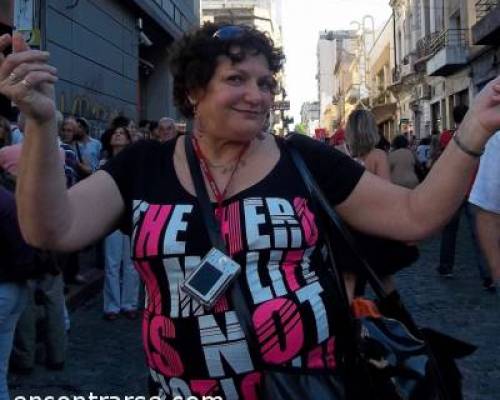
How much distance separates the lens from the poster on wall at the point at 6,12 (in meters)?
10.3

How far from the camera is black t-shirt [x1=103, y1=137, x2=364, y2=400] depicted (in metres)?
1.87

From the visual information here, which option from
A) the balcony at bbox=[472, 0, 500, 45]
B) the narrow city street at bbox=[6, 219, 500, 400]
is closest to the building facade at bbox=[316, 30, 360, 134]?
the balcony at bbox=[472, 0, 500, 45]

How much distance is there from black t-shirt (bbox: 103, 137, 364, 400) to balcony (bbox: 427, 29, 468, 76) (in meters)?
23.7

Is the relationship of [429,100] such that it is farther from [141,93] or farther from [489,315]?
[489,315]

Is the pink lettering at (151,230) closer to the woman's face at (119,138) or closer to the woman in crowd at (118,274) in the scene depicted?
the woman in crowd at (118,274)

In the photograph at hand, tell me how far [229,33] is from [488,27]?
18.9m

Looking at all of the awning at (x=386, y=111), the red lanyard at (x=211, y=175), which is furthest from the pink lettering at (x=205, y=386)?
the awning at (x=386, y=111)

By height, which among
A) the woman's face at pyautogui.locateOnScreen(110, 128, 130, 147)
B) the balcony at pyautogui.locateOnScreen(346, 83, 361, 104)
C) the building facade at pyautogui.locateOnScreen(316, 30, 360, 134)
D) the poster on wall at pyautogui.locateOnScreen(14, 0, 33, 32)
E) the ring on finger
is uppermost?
the building facade at pyautogui.locateOnScreen(316, 30, 360, 134)

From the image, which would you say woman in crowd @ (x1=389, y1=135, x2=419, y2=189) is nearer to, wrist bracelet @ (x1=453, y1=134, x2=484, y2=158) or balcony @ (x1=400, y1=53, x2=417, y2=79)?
wrist bracelet @ (x1=453, y1=134, x2=484, y2=158)

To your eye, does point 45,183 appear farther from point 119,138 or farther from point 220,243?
point 119,138

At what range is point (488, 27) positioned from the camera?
63.9 ft

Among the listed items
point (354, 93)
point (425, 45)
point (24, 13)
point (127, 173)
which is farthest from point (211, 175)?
point (354, 93)

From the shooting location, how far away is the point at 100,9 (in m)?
13.7

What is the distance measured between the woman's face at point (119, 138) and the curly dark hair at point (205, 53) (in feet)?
14.8
